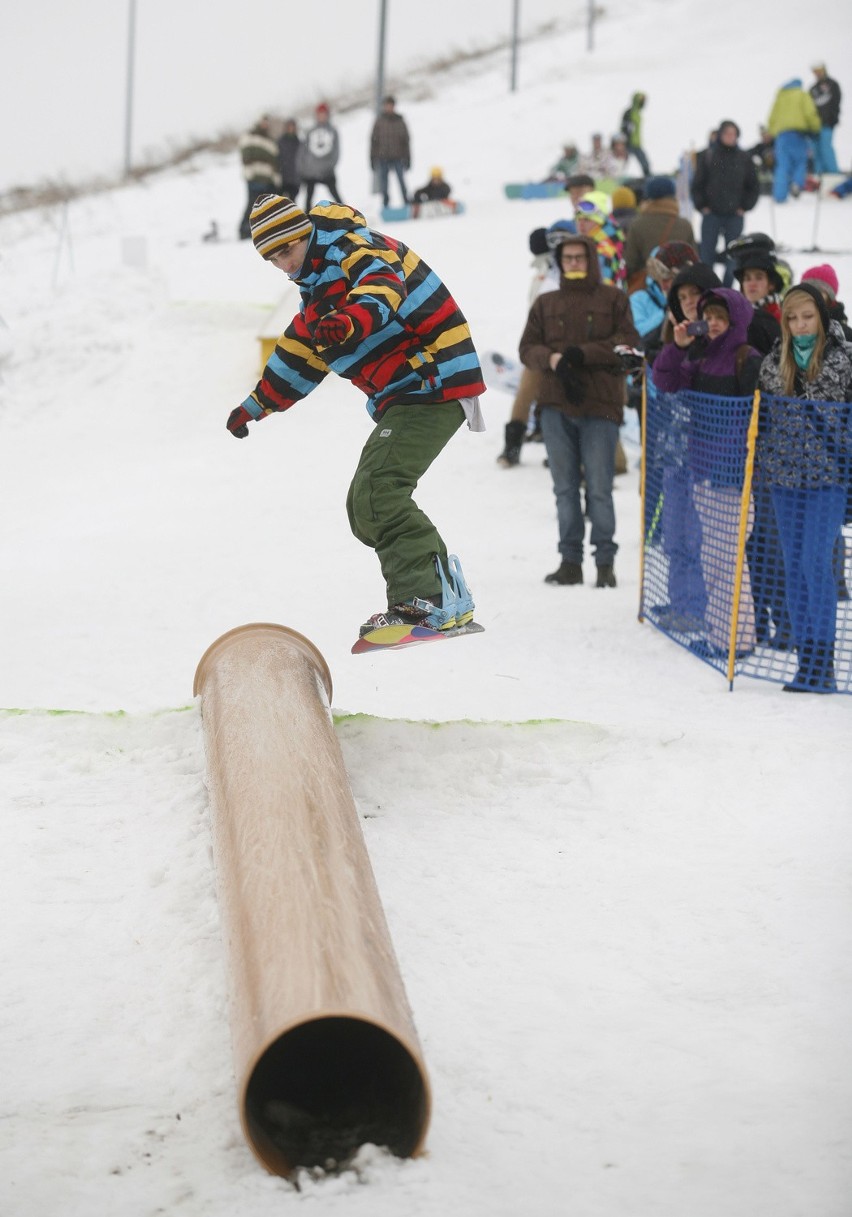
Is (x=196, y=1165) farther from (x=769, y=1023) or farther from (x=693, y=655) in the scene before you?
(x=693, y=655)

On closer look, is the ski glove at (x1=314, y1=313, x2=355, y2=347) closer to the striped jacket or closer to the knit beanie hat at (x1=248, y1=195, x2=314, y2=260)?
the striped jacket

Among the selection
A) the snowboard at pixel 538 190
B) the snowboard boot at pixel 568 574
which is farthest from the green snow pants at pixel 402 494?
the snowboard at pixel 538 190

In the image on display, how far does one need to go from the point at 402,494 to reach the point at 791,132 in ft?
51.6

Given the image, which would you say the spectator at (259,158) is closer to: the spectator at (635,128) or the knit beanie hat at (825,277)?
the spectator at (635,128)

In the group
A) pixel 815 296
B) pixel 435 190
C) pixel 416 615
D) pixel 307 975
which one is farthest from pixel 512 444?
pixel 435 190

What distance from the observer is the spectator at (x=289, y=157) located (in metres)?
20.1

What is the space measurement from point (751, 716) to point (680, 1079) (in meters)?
2.65

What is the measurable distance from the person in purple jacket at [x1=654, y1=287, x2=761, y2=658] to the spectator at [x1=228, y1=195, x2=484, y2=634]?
5.53 feet

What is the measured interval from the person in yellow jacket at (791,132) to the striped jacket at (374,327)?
575 inches

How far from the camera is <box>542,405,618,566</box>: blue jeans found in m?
7.69

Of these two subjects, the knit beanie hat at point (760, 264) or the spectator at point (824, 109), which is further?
the spectator at point (824, 109)

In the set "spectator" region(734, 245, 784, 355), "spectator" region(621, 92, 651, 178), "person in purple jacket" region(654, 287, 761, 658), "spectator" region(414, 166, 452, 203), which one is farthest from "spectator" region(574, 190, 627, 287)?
"spectator" region(621, 92, 651, 178)

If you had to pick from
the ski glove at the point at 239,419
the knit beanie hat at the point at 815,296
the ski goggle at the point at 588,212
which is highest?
the ski goggle at the point at 588,212

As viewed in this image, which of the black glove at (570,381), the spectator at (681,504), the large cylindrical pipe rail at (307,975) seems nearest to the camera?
the large cylindrical pipe rail at (307,975)
